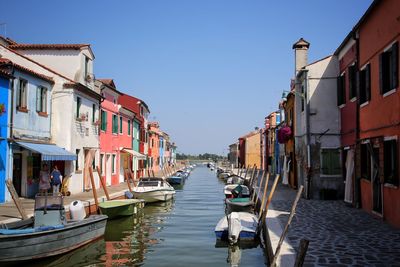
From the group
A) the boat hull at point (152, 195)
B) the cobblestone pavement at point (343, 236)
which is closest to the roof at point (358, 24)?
the cobblestone pavement at point (343, 236)

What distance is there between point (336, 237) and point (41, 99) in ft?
53.1

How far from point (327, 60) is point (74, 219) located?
13307 mm

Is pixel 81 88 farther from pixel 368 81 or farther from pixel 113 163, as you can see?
pixel 368 81

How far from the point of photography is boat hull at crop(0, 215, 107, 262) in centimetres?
1048

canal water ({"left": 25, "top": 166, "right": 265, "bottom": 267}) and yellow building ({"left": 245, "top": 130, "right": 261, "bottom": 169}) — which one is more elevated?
yellow building ({"left": 245, "top": 130, "right": 261, "bottom": 169})

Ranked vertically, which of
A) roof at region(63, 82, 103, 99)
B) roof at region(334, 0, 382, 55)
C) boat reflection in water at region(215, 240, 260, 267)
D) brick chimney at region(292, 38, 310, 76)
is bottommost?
boat reflection in water at region(215, 240, 260, 267)

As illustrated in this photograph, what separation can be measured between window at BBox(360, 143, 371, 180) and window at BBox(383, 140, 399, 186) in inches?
76.0

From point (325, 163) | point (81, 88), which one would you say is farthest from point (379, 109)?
point (81, 88)

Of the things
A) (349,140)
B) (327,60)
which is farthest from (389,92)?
(327,60)

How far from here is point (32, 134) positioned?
20.8 meters

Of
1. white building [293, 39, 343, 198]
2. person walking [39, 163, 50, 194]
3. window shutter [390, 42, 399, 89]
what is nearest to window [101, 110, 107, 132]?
person walking [39, 163, 50, 194]

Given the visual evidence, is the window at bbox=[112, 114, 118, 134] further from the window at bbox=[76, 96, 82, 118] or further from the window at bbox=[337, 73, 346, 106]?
the window at bbox=[337, 73, 346, 106]

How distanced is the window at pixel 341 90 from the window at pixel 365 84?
3.18m

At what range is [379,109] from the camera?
45.8 feet
